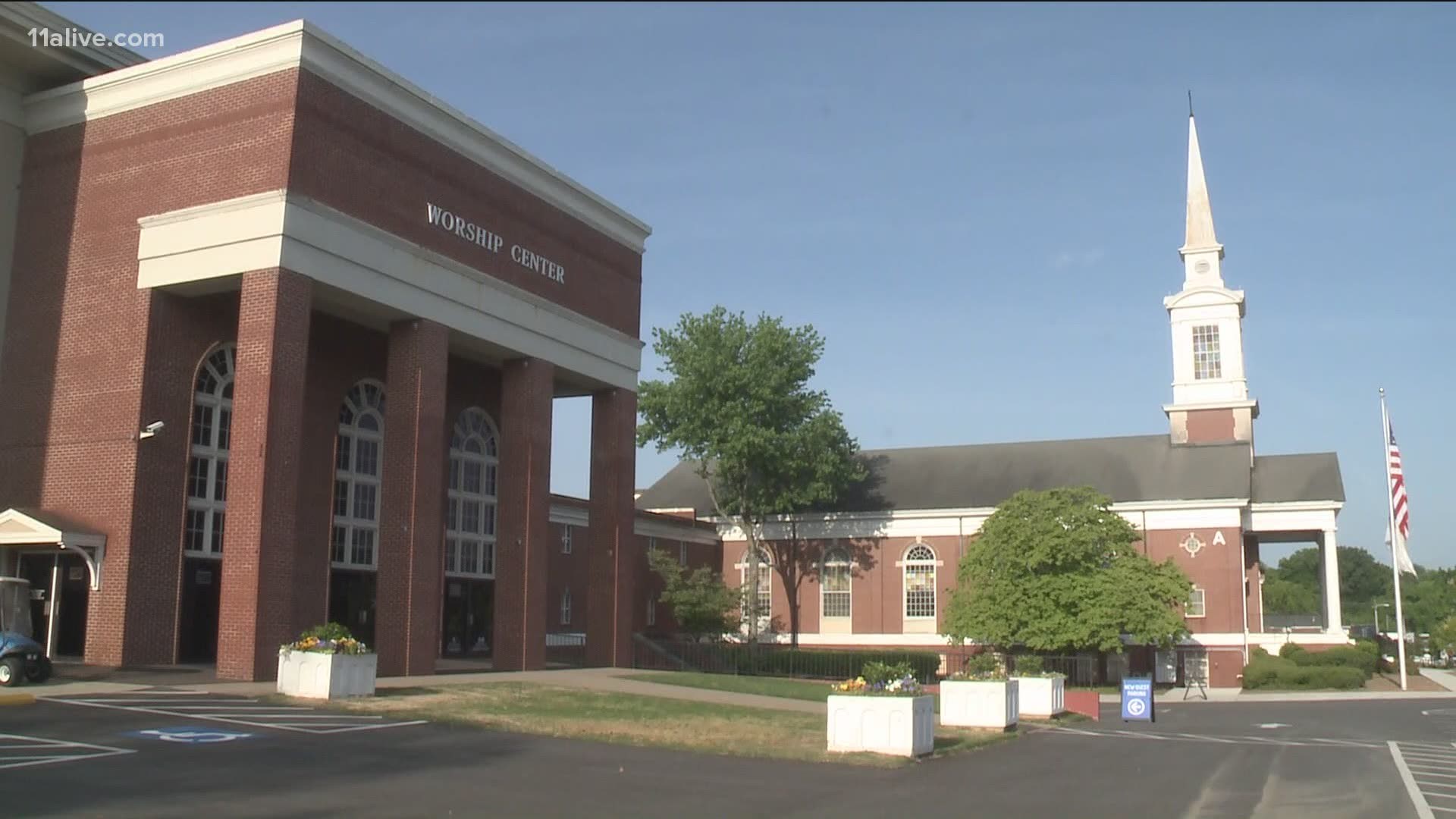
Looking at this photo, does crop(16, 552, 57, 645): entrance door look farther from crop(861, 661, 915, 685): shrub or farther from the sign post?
the sign post

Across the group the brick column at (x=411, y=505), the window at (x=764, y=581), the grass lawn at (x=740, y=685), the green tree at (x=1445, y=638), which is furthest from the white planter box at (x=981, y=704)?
the green tree at (x=1445, y=638)

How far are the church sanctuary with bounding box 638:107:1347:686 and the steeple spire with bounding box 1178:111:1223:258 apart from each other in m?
0.07

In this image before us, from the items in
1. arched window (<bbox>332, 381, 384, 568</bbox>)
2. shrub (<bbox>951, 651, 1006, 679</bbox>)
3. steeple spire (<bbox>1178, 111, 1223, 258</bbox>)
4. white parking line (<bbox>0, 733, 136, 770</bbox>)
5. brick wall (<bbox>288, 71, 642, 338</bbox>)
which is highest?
steeple spire (<bbox>1178, 111, 1223, 258</bbox>)

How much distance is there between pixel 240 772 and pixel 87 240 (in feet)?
66.2

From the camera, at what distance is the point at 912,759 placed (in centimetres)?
1903

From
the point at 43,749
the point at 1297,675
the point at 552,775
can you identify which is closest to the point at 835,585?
the point at 1297,675

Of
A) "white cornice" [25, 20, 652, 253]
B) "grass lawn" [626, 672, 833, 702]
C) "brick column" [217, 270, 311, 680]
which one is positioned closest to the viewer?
"brick column" [217, 270, 311, 680]

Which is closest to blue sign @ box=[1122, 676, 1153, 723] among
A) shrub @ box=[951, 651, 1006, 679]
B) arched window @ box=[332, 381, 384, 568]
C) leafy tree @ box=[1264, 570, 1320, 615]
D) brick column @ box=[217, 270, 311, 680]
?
shrub @ box=[951, 651, 1006, 679]

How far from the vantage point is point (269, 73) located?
92.5ft

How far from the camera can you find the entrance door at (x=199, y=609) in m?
29.4

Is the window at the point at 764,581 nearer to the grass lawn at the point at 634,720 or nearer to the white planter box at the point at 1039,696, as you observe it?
the white planter box at the point at 1039,696

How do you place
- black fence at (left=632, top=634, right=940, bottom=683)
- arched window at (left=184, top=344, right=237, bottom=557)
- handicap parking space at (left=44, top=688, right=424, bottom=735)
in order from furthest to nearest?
black fence at (left=632, top=634, right=940, bottom=683)
arched window at (left=184, top=344, right=237, bottom=557)
handicap parking space at (left=44, top=688, right=424, bottom=735)

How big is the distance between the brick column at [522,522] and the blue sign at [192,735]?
17149mm

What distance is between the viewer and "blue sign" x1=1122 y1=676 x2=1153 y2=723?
30.4m
